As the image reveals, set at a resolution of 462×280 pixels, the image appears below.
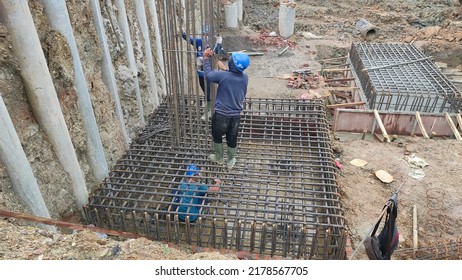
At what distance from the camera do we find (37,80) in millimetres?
3754

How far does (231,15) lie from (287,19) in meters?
2.73

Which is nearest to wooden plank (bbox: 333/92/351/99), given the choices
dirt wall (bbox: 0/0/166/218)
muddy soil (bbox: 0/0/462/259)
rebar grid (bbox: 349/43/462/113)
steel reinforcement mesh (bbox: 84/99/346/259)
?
rebar grid (bbox: 349/43/462/113)

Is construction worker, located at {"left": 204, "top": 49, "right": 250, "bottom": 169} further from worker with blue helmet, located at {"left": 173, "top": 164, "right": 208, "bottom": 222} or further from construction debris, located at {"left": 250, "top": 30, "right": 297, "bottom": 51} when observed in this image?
construction debris, located at {"left": 250, "top": 30, "right": 297, "bottom": 51}

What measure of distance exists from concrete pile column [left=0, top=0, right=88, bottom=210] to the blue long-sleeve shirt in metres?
2.07

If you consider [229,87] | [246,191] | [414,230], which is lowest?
[414,230]

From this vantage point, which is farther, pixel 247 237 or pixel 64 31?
pixel 247 237

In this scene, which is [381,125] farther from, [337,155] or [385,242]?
[385,242]

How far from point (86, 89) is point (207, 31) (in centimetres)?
213

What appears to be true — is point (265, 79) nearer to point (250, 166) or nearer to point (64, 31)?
point (250, 166)

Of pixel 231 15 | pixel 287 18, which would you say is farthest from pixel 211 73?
pixel 287 18

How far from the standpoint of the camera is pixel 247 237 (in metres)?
5.14

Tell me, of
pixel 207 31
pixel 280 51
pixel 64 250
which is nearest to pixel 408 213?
pixel 207 31

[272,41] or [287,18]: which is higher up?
[287,18]

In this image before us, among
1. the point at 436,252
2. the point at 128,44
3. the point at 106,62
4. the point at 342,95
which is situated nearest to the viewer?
the point at 436,252
